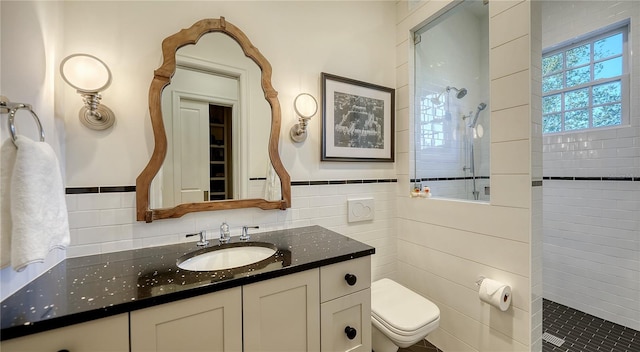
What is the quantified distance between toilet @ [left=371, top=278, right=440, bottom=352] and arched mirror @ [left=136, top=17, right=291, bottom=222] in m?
0.83

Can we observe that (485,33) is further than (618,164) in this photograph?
No

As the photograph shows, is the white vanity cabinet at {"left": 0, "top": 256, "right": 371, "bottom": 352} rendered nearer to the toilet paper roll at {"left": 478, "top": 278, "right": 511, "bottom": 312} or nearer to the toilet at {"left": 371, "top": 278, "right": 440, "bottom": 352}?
the toilet at {"left": 371, "top": 278, "right": 440, "bottom": 352}

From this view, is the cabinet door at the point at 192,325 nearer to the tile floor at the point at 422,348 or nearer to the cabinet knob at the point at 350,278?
the cabinet knob at the point at 350,278

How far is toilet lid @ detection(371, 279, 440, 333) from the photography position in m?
1.33

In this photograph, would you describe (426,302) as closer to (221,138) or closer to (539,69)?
(539,69)

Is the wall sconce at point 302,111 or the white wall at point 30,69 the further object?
the wall sconce at point 302,111

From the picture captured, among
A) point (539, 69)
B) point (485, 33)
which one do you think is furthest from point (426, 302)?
point (485, 33)

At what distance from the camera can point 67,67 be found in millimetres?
1008

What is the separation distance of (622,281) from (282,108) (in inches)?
114

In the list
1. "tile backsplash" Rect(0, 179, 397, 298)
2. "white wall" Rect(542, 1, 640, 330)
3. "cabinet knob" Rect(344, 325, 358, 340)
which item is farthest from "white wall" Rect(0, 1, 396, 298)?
"white wall" Rect(542, 1, 640, 330)

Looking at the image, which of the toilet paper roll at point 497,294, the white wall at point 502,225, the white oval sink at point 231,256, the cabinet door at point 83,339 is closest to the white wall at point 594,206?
the white wall at point 502,225

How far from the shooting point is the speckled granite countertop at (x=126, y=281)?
67 cm

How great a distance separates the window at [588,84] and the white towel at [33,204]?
134 inches

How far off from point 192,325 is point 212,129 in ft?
2.99
